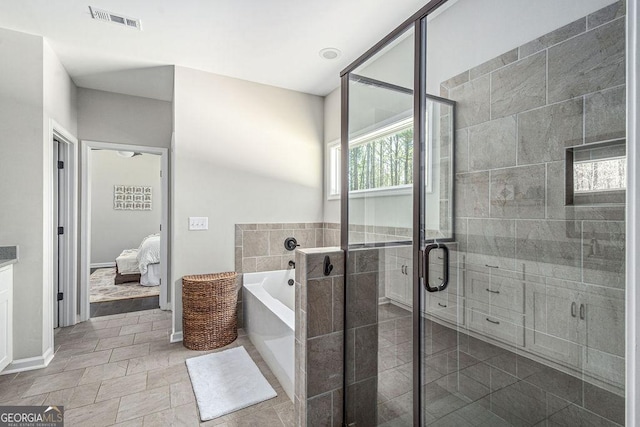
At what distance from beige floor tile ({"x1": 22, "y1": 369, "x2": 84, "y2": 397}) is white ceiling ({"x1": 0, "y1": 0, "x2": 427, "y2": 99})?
271 centimetres

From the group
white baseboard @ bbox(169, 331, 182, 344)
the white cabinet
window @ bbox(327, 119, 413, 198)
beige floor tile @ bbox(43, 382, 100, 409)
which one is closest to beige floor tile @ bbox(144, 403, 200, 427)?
beige floor tile @ bbox(43, 382, 100, 409)

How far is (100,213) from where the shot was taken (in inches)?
258

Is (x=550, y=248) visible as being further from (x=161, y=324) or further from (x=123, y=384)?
(x=161, y=324)

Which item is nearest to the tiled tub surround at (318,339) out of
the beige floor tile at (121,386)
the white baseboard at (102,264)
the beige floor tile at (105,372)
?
the beige floor tile at (121,386)

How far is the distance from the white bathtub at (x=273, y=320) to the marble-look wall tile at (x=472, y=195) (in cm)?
131

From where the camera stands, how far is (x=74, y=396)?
2.00 metres

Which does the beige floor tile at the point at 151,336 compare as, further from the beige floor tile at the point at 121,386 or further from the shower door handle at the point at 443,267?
the shower door handle at the point at 443,267

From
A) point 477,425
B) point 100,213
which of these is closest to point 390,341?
point 477,425

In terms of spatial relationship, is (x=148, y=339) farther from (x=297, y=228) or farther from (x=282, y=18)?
(x=282, y=18)

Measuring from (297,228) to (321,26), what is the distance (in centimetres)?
211

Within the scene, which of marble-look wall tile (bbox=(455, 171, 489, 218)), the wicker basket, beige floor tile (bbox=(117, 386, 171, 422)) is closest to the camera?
marble-look wall tile (bbox=(455, 171, 489, 218))

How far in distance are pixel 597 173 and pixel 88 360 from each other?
138 inches

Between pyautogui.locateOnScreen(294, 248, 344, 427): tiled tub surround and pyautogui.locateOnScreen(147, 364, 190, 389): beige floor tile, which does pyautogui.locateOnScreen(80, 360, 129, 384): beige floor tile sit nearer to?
pyautogui.locateOnScreen(147, 364, 190, 389): beige floor tile

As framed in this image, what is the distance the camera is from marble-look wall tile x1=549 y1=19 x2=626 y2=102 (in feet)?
2.63
